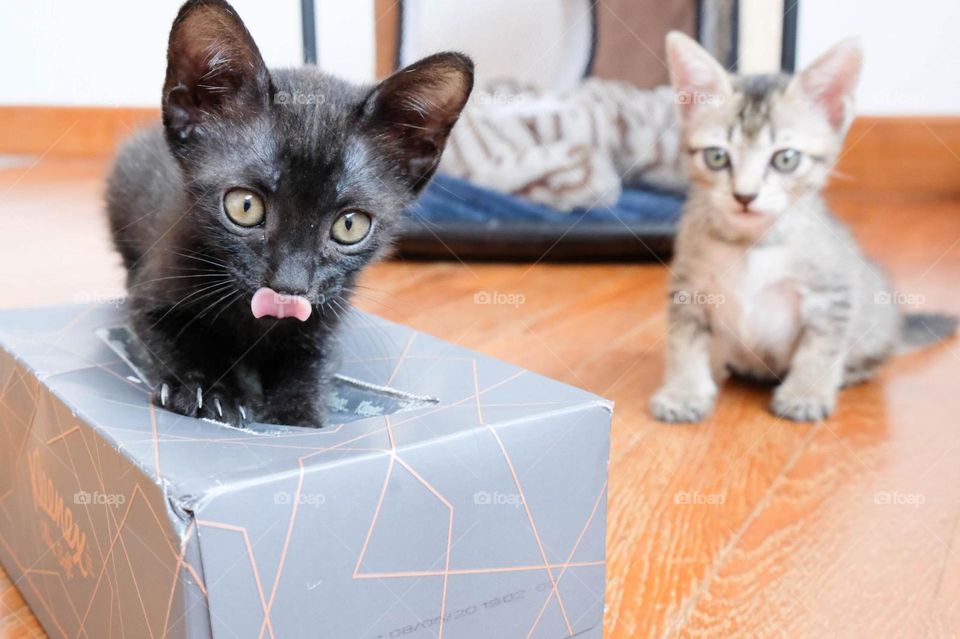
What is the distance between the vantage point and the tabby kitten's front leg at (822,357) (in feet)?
5.08

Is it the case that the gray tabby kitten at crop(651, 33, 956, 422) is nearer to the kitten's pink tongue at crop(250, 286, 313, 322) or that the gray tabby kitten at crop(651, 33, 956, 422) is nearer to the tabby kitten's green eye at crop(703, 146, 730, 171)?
the tabby kitten's green eye at crop(703, 146, 730, 171)

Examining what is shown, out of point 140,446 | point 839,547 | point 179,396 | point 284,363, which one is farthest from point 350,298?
point 839,547

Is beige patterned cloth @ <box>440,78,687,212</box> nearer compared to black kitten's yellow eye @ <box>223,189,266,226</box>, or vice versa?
black kitten's yellow eye @ <box>223,189,266,226</box>

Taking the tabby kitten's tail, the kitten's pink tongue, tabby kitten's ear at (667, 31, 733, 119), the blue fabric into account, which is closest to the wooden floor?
the tabby kitten's tail

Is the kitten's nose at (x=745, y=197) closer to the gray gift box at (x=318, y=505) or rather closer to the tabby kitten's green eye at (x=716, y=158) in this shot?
the tabby kitten's green eye at (x=716, y=158)

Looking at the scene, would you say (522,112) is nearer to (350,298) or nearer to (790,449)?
(790,449)

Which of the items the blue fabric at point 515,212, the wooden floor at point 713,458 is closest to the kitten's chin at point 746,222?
the wooden floor at point 713,458

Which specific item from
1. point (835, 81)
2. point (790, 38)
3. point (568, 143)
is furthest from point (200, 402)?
point (790, 38)

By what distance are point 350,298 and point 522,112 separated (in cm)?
180

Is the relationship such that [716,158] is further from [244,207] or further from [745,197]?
[244,207]

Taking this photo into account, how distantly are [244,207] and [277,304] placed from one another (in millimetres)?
91

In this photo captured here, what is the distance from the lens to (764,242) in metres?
1.57

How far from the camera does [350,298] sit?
3.23 feet

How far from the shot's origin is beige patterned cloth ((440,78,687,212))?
2570mm
